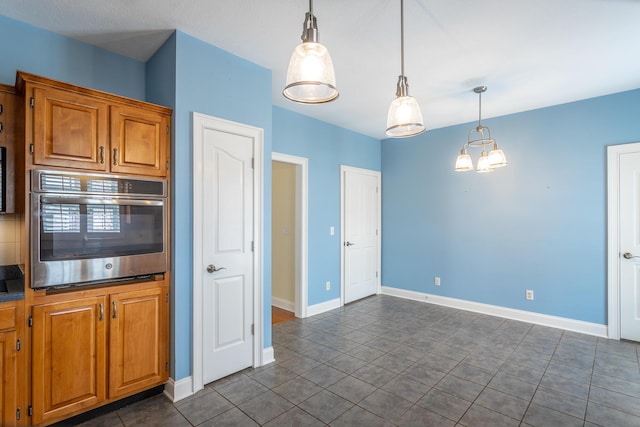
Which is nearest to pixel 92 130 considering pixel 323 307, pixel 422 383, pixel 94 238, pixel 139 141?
pixel 139 141

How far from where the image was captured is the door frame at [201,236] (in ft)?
8.02

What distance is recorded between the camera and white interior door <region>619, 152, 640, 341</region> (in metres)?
3.42

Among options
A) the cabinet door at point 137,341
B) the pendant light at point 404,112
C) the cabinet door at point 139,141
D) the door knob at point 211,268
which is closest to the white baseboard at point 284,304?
the door knob at point 211,268

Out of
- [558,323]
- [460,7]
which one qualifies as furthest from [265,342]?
[558,323]

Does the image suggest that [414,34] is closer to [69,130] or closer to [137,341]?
[69,130]

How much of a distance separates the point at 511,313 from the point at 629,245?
1487 mm

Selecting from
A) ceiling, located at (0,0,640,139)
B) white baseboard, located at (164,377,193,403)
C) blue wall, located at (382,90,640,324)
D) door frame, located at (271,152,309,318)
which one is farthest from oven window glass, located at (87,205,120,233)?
blue wall, located at (382,90,640,324)

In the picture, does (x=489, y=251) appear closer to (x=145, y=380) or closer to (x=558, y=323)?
(x=558, y=323)

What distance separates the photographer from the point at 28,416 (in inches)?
73.2

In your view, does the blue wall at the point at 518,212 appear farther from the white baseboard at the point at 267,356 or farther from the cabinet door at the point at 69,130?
the cabinet door at the point at 69,130

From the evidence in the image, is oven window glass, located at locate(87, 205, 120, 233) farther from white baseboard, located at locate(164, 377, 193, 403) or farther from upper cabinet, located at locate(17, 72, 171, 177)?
white baseboard, located at locate(164, 377, 193, 403)

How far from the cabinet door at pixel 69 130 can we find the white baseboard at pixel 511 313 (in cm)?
451

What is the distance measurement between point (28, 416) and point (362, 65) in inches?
136

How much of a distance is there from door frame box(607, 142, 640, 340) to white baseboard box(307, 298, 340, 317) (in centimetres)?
321
